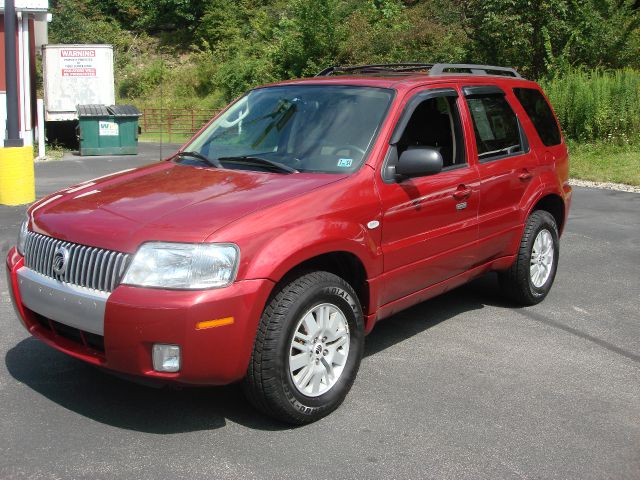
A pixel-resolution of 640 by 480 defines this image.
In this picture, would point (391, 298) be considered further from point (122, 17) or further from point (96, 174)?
point (122, 17)

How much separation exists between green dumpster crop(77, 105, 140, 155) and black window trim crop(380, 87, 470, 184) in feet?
52.8

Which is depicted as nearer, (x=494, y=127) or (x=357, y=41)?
(x=494, y=127)

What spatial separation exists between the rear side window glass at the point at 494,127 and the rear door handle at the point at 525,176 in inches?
6.6

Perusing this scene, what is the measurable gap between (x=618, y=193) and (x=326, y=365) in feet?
34.9

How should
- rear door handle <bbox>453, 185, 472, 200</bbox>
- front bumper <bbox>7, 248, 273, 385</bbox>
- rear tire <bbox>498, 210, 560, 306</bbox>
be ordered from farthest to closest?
rear tire <bbox>498, 210, 560, 306</bbox> < rear door handle <bbox>453, 185, 472, 200</bbox> < front bumper <bbox>7, 248, 273, 385</bbox>

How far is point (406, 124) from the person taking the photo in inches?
194

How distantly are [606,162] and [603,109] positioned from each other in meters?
2.25

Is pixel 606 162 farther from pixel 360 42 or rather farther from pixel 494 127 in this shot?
pixel 360 42

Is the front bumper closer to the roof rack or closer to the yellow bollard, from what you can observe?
the roof rack

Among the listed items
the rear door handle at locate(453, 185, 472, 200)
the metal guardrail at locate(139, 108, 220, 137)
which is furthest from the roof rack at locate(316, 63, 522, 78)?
the metal guardrail at locate(139, 108, 220, 137)

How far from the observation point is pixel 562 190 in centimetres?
650

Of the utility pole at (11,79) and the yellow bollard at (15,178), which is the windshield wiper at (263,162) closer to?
the yellow bollard at (15,178)

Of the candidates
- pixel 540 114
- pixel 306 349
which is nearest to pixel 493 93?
pixel 540 114

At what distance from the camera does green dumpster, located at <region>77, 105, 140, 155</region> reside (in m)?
20.0
